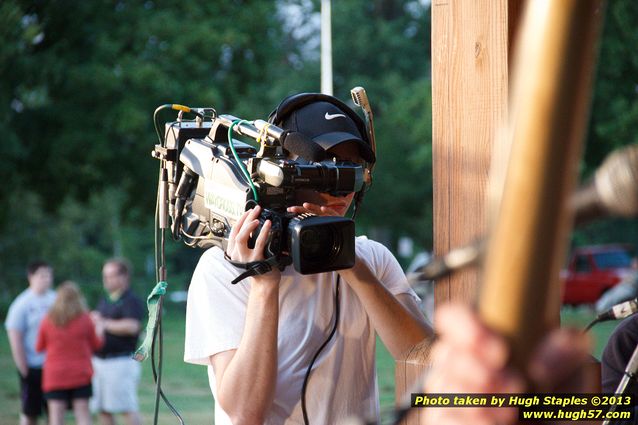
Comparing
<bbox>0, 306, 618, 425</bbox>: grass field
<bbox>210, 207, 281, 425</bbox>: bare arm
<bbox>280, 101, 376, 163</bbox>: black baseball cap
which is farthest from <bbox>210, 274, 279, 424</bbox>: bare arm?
<bbox>0, 306, 618, 425</bbox>: grass field

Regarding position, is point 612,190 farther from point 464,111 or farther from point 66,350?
point 66,350

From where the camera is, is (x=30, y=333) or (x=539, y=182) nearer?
(x=539, y=182)

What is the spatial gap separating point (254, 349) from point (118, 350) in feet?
20.1

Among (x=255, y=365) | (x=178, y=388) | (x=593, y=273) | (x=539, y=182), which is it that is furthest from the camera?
(x=593, y=273)

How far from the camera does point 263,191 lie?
1.88 meters

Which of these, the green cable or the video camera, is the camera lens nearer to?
the video camera

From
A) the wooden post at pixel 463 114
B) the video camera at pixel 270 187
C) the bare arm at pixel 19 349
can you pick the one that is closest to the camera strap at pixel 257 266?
the video camera at pixel 270 187

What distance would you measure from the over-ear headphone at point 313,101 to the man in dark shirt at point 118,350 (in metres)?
5.80

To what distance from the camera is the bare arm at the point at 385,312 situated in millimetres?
1980

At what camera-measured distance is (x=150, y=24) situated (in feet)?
53.3

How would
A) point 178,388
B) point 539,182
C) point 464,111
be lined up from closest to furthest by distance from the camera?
point 539,182 < point 464,111 < point 178,388

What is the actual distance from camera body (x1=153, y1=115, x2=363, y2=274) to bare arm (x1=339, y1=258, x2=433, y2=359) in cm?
11

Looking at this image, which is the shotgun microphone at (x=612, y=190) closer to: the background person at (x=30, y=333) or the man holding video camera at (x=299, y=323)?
the man holding video camera at (x=299, y=323)

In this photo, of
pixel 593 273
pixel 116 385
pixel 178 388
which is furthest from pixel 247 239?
pixel 593 273
